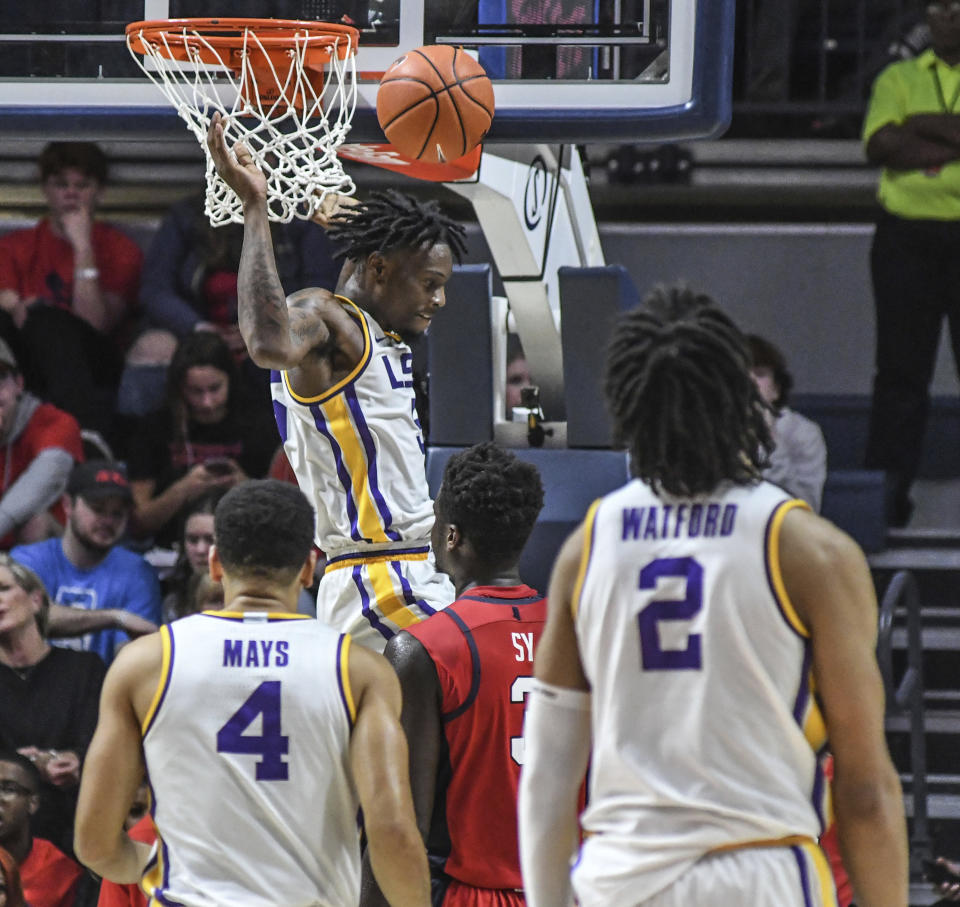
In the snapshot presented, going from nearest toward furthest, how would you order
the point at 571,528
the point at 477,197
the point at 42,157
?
the point at 477,197 → the point at 571,528 → the point at 42,157

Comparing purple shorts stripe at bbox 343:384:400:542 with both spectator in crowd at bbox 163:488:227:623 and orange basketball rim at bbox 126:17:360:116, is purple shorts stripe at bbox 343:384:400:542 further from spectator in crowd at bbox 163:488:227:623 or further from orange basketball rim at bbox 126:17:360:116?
spectator in crowd at bbox 163:488:227:623

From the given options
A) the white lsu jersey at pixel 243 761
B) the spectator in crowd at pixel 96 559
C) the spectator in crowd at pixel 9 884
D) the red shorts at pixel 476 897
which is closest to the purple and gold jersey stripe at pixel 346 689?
the white lsu jersey at pixel 243 761

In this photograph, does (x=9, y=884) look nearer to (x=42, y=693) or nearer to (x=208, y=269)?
(x=42, y=693)

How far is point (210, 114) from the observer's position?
4730 millimetres

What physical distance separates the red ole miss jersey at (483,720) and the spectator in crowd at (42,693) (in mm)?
2835

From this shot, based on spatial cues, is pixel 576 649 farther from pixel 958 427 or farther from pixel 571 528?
pixel 958 427

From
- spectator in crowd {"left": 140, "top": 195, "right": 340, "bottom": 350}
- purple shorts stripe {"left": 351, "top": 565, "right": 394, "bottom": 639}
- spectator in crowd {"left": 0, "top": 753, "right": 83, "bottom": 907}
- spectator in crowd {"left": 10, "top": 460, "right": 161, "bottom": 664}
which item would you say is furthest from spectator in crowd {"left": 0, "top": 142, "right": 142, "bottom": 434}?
purple shorts stripe {"left": 351, "top": 565, "right": 394, "bottom": 639}

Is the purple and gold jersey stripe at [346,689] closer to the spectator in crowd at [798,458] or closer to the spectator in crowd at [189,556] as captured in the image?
the spectator in crowd at [189,556]

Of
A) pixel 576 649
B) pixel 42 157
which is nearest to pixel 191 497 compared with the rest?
pixel 42 157

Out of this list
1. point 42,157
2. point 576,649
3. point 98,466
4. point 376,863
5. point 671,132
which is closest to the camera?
point 576,649

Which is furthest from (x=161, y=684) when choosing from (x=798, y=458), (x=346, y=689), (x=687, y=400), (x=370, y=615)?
(x=798, y=458)

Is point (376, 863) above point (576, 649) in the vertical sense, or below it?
below

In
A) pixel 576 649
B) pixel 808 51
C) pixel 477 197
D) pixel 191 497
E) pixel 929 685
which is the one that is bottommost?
pixel 929 685

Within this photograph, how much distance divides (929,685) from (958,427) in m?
2.34
